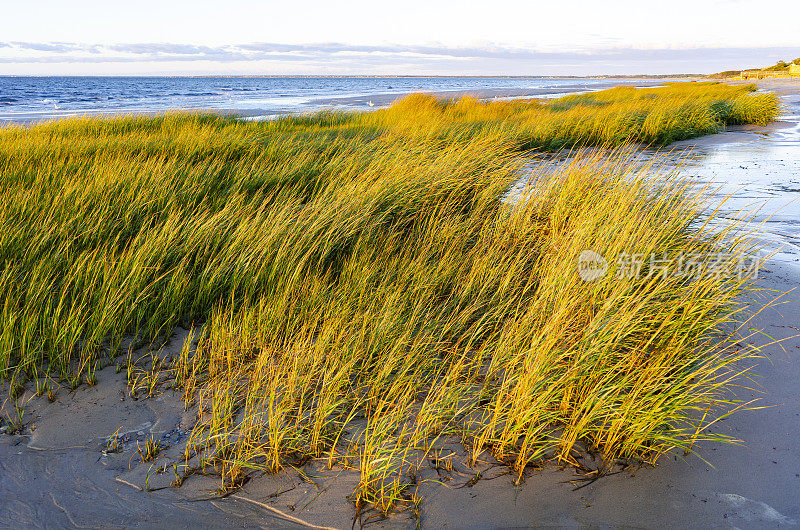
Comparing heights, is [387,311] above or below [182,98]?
below

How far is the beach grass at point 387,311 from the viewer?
2.18m

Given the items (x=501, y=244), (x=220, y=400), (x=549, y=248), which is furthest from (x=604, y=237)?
(x=220, y=400)

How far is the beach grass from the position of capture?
7.16ft

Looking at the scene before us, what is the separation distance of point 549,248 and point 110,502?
3021mm

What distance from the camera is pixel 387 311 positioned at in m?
2.78

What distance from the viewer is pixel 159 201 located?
4.64 meters

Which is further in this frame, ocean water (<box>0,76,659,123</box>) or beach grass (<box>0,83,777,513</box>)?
ocean water (<box>0,76,659,123</box>)

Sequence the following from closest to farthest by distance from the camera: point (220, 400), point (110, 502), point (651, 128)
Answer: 1. point (110, 502)
2. point (220, 400)
3. point (651, 128)

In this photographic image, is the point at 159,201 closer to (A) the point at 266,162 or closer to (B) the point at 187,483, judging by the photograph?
(A) the point at 266,162

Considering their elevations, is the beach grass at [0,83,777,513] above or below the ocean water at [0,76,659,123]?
below

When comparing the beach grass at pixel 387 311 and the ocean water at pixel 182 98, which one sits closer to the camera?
the beach grass at pixel 387 311

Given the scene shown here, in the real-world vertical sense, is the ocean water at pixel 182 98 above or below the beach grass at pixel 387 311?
above

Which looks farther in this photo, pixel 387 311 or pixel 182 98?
pixel 182 98

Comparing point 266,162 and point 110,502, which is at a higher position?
point 266,162
